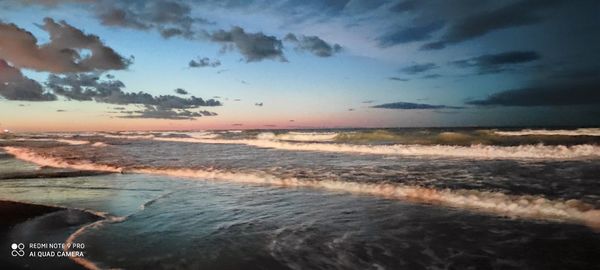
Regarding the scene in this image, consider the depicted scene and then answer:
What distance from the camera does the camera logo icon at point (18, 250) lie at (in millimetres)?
5592

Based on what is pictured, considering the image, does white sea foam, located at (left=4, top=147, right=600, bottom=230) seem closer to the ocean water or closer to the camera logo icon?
the ocean water

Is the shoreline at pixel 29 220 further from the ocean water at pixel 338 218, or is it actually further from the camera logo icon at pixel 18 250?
the ocean water at pixel 338 218

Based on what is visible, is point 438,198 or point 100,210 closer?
point 100,210

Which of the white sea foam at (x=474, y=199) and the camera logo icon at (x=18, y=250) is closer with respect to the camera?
the camera logo icon at (x=18, y=250)

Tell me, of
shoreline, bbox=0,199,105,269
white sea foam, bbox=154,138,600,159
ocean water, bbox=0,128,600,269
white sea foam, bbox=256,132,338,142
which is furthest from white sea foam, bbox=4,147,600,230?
white sea foam, bbox=256,132,338,142

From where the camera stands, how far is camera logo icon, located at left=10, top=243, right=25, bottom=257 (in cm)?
559

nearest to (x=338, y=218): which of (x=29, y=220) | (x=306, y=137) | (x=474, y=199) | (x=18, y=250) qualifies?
(x=474, y=199)

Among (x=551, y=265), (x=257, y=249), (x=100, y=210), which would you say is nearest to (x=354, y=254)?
(x=257, y=249)

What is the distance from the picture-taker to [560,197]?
8883 mm

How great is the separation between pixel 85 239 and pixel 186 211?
254 cm

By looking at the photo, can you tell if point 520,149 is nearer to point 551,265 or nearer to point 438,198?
point 438,198

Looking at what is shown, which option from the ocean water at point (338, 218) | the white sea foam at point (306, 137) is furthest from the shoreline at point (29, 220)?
the white sea foam at point (306, 137)

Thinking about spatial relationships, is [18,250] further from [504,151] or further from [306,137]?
[306,137]

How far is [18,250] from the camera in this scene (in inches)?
228
